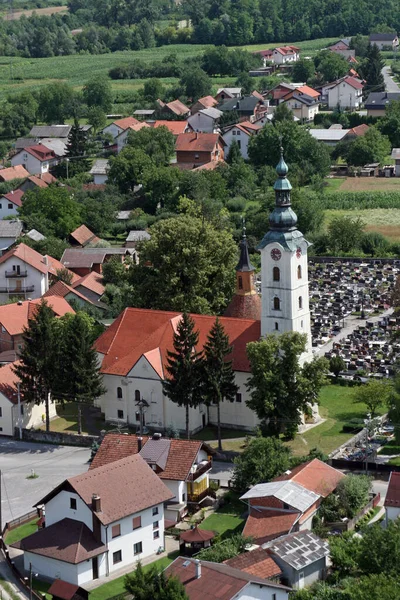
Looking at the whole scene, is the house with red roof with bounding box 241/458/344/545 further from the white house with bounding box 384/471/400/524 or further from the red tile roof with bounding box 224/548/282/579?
the white house with bounding box 384/471/400/524

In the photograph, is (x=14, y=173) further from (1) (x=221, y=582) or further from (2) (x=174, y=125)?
(1) (x=221, y=582)

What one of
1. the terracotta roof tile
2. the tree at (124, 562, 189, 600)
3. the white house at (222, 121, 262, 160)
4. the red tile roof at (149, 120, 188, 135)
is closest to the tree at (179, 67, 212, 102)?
the red tile roof at (149, 120, 188, 135)

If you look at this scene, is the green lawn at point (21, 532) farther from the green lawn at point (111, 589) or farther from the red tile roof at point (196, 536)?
the red tile roof at point (196, 536)

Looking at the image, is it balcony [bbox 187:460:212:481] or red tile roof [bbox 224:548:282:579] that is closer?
red tile roof [bbox 224:548:282:579]

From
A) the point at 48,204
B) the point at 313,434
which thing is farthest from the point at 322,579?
the point at 48,204

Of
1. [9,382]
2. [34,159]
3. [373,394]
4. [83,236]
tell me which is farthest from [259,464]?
[34,159]
